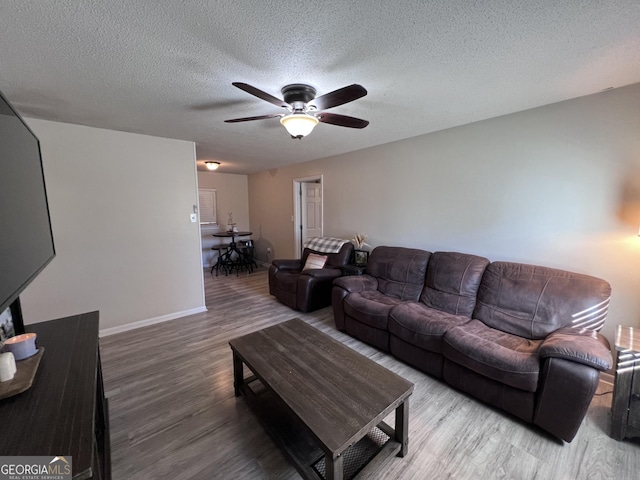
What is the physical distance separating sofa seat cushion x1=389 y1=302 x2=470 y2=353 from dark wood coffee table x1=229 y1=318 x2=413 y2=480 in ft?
2.29

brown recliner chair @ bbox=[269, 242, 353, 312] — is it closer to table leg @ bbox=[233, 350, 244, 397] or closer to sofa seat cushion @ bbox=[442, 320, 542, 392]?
table leg @ bbox=[233, 350, 244, 397]

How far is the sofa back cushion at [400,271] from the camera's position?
9.37ft

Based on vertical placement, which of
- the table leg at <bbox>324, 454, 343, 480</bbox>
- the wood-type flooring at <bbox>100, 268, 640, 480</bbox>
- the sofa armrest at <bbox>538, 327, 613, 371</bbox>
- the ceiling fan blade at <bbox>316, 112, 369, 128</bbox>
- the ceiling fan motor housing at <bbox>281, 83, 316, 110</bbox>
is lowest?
the wood-type flooring at <bbox>100, 268, 640, 480</bbox>

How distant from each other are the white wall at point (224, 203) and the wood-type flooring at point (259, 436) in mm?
3823

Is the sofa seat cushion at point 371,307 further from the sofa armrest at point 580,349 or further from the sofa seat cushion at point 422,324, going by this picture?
the sofa armrest at point 580,349

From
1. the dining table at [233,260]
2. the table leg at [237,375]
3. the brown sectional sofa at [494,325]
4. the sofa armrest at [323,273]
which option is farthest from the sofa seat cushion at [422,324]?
the dining table at [233,260]

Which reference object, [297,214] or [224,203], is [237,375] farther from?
[224,203]

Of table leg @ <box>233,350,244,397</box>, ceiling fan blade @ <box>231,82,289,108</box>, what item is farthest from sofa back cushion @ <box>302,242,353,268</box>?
ceiling fan blade @ <box>231,82,289,108</box>

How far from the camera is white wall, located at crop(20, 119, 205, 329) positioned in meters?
2.62

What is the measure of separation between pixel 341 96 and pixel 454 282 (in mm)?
2059

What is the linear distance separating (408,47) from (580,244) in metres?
2.15

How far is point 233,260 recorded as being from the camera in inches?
244

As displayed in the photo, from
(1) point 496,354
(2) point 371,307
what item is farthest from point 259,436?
(1) point 496,354

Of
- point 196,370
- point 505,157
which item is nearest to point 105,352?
point 196,370
